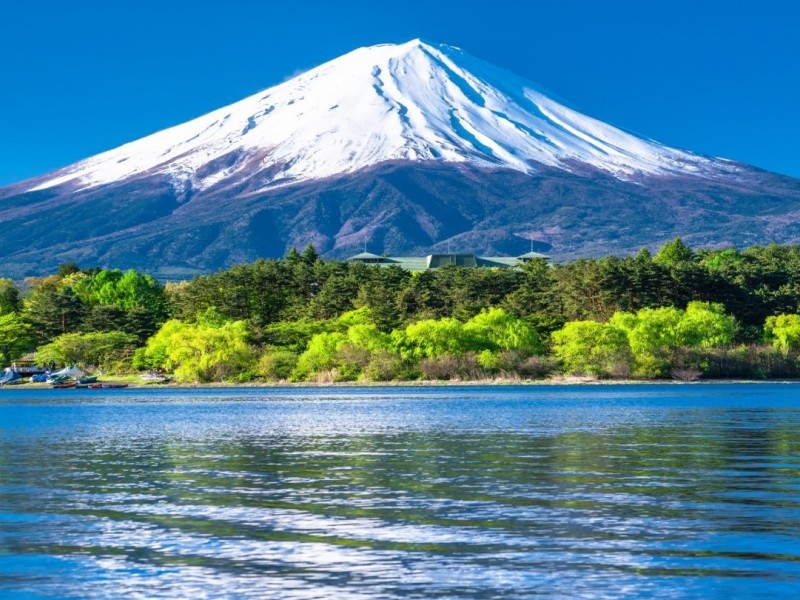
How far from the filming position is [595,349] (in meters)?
77.1

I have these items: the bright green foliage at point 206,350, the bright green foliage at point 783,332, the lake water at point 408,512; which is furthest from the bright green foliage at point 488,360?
the lake water at point 408,512

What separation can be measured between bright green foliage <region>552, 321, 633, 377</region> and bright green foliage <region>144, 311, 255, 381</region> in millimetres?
21095

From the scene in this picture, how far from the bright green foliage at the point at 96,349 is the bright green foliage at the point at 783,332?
148 ft

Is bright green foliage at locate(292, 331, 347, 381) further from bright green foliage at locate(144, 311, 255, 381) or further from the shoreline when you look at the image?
bright green foliage at locate(144, 311, 255, 381)

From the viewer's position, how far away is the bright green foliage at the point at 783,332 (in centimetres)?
8106

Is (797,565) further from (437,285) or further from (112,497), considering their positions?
(437,285)

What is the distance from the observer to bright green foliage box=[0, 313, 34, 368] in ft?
320

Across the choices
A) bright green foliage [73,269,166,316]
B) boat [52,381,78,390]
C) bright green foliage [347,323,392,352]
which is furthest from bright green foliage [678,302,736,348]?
bright green foliage [73,269,166,316]

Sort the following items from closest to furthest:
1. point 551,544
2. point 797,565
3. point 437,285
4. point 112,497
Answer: point 797,565
point 551,544
point 112,497
point 437,285

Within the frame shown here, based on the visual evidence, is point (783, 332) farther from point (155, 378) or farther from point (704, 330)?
point (155, 378)

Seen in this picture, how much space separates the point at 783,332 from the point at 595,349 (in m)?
13.5

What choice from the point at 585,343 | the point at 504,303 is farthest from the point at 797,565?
the point at 504,303

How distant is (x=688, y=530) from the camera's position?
55.3ft

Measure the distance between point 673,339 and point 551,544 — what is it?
63283 mm
